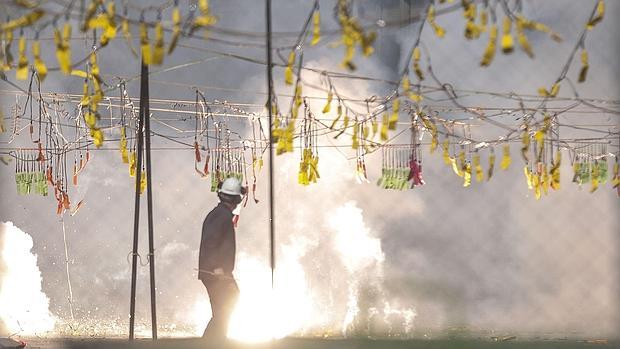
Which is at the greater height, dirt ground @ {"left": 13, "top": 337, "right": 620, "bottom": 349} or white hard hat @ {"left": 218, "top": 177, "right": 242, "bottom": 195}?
white hard hat @ {"left": 218, "top": 177, "right": 242, "bottom": 195}

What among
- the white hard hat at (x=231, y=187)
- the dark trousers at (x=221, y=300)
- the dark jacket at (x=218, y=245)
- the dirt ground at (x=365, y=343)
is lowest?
the dirt ground at (x=365, y=343)

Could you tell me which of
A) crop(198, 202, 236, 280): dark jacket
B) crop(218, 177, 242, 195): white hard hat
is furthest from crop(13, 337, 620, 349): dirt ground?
crop(218, 177, 242, 195): white hard hat

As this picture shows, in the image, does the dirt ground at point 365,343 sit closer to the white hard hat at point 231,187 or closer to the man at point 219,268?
the man at point 219,268

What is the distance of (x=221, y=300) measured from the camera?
5.34 meters

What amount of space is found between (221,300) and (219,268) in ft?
0.71

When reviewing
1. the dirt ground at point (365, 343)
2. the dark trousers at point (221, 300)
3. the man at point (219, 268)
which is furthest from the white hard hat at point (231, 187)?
the dirt ground at point (365, 343)

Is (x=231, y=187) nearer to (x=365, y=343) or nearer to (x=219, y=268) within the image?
(x=219, y=268)

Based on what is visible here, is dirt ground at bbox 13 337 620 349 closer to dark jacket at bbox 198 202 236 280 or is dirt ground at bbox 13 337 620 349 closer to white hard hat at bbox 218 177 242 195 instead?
dark jacket at bbox 198 202 236 280

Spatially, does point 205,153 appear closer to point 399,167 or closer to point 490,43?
point 399,167

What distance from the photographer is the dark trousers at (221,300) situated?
534 cm

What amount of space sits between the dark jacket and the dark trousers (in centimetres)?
6

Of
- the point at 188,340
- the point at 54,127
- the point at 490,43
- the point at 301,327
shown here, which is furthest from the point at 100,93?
the point at 301,327

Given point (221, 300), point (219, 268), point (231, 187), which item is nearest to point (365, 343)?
point (221, 300)

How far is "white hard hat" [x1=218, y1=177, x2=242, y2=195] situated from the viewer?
17.8 ft
